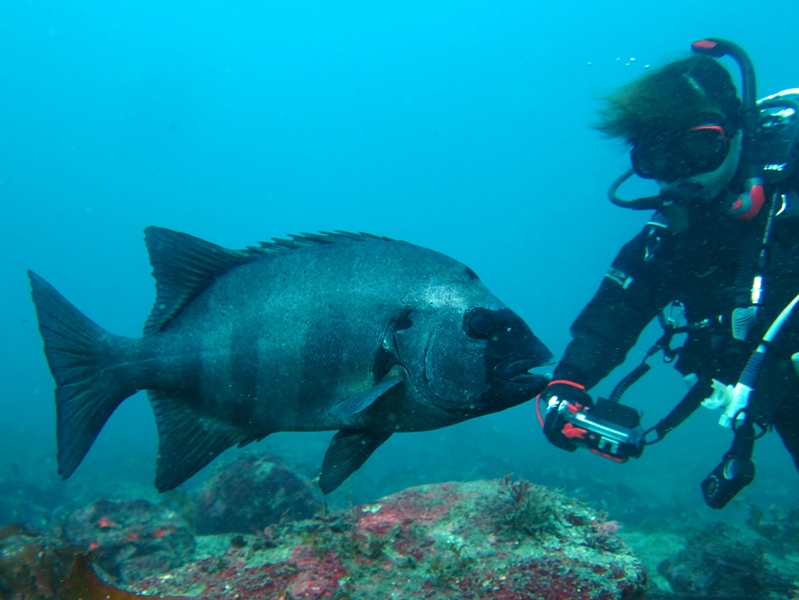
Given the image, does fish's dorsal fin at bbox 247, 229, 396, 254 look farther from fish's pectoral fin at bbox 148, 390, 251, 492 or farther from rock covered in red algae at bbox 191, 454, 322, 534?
rock covered in red algae at bbox 191, 454, 322, 534

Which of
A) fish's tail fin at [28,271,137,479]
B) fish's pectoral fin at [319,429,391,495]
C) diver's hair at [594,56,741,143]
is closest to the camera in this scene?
→ fish's pectoral fin at [319,429,391,495]

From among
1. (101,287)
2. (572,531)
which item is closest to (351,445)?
(572,531)

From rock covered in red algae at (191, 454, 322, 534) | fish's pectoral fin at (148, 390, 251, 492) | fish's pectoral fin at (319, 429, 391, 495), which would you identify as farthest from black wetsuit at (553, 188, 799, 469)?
rock covered in red algae at (191, 454, 322, 534)

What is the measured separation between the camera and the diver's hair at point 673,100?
429cm

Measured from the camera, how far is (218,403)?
2.21 m

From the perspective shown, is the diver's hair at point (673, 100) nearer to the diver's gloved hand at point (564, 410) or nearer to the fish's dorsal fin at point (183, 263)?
the diver's gloved hand at point (564, 410)

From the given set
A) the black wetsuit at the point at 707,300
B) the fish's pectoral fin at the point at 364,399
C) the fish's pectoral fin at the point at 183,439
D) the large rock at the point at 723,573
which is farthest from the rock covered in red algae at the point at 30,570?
the large rock at the point at 723,573

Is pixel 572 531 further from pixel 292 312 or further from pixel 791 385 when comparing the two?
pixel 292 312

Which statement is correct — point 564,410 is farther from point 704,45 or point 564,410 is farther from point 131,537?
point 131,537

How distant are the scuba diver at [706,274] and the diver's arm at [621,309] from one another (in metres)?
0.01

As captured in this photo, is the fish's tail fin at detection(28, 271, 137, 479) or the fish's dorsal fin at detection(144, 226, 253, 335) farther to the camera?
the fish's dorsal fin at detection(144, 226, 253, 335)

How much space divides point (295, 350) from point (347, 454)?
570mm

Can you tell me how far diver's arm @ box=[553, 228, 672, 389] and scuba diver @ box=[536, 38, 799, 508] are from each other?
1 centimetres

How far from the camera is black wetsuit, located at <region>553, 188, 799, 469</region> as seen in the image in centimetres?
363
